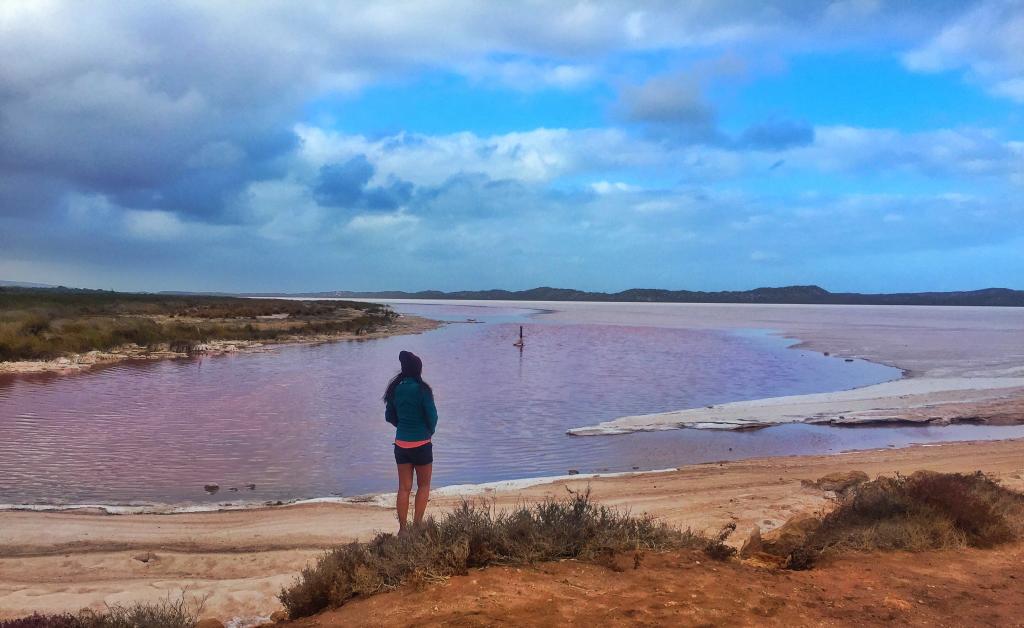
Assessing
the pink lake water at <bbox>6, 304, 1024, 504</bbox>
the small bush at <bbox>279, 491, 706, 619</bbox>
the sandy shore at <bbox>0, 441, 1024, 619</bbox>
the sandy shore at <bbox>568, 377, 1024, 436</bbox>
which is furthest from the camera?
the sandy shore at <bbox>568, 377, 1024, 436</bbox>

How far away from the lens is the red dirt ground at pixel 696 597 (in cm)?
478

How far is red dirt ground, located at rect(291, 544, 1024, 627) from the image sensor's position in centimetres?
478

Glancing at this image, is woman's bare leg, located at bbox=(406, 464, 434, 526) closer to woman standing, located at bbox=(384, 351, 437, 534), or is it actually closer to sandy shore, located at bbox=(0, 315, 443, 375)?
woman standing, located at bbox=(384, 351, 437, 534)

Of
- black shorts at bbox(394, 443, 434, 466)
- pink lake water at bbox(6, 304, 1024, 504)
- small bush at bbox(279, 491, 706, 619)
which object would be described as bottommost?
pink lake water at bbox(6, 304, 1024, 504)

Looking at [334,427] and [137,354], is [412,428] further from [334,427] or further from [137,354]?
[137,354]

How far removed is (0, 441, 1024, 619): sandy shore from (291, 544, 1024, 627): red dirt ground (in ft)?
6.21

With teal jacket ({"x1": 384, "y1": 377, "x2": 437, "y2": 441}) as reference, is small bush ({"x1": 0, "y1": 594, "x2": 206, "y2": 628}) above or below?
below

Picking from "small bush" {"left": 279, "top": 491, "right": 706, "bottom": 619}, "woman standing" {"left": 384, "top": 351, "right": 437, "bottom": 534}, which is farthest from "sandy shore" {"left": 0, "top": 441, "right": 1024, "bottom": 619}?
"woman standing" {"left": 384, "top": 351, "right": 437, "bottom": 534}

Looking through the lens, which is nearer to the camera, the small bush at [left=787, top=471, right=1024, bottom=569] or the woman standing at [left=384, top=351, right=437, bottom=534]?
the small bush at [left=787, top=471, right=1024, bottom=569]

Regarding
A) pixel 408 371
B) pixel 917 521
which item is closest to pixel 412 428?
pixel 408 371

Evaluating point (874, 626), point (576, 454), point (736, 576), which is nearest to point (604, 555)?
point (736, 576)

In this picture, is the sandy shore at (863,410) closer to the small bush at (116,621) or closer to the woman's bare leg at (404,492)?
the woman's bare leg at (404,492)

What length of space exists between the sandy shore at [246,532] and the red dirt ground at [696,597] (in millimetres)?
1893

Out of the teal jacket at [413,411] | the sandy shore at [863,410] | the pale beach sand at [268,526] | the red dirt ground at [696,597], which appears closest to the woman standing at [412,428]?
the teal jacket at [413,411]
